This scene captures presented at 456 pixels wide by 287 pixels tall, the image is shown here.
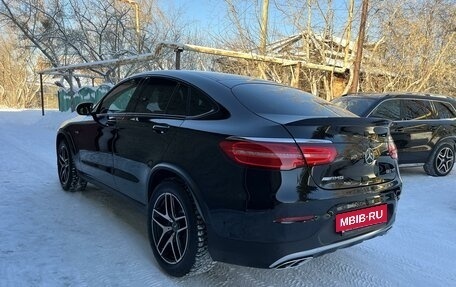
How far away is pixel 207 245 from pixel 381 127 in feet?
5.13

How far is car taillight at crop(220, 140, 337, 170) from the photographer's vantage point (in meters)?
2.44

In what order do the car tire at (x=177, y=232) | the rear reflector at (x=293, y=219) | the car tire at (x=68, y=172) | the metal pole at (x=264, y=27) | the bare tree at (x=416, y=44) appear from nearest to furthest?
1. the rear reflector at (x=293, y=219)
2. the car tire at (x=177, y=232)
3. the car tire at (x=68, y=172)
4. the bare tree at (x=416, y=44)
5. the metal pole at (x=264, y=27)

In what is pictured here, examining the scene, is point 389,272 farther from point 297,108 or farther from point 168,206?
point 168,206

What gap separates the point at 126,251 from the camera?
3.48 metres

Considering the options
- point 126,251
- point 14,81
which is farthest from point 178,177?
point 14,81

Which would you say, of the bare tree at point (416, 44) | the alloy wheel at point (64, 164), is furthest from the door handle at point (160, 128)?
the bare tree at point (416, 44)

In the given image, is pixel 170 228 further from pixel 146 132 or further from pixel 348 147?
pixel 348 147

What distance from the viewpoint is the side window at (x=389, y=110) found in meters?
6.93

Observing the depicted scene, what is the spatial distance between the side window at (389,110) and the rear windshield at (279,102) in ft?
12.7

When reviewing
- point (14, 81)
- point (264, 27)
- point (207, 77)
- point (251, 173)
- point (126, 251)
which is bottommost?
point (126, 251)

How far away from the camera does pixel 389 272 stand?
3.30 m

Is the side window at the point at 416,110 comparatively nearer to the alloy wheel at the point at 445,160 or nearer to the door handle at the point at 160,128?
the alloy wheel at the point at 445,160

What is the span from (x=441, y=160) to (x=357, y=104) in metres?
1.92

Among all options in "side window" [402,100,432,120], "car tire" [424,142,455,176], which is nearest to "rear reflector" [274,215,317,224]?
"side window" [402,100,432,120]
